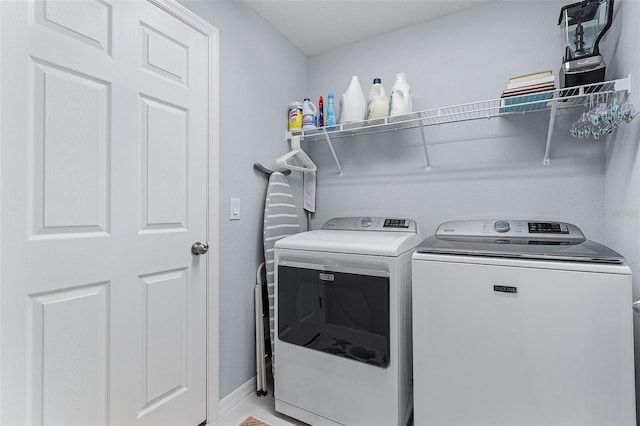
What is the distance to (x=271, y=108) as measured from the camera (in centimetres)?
209

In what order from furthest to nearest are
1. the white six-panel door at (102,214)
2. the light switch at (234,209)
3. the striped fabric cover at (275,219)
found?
the striped fabric cover at (275,219) < the light switch at (234,209) < the white six-panel door at (102,214)

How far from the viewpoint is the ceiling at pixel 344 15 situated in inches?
73.4

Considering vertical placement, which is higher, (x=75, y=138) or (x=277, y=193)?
(x=75, y=138)

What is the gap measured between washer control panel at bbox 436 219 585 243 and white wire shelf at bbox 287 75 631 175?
40 centimetres

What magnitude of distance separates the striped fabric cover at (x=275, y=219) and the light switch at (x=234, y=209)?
0.20m

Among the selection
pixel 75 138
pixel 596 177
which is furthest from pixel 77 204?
pixel 596 177

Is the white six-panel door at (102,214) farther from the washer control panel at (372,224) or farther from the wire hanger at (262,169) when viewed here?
the washer control panel at (372,224)

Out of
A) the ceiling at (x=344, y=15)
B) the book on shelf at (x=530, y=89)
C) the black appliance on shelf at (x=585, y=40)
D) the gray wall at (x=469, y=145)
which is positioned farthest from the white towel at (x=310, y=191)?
the black appliance on shelf at (x=585, y=40)

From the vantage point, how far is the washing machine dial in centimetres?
161

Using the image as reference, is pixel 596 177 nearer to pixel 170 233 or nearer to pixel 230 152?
pixel 230 152

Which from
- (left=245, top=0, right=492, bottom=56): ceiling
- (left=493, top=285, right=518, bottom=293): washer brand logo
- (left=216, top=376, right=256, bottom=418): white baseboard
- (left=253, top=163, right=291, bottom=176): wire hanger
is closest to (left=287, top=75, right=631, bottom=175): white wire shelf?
(left=253, top=163, right=291, bottom=176): wire hanger

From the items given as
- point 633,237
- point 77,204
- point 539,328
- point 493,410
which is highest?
point 77,204

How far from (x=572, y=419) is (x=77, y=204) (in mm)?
2033

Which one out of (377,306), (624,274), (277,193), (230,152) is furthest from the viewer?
(277,193)
